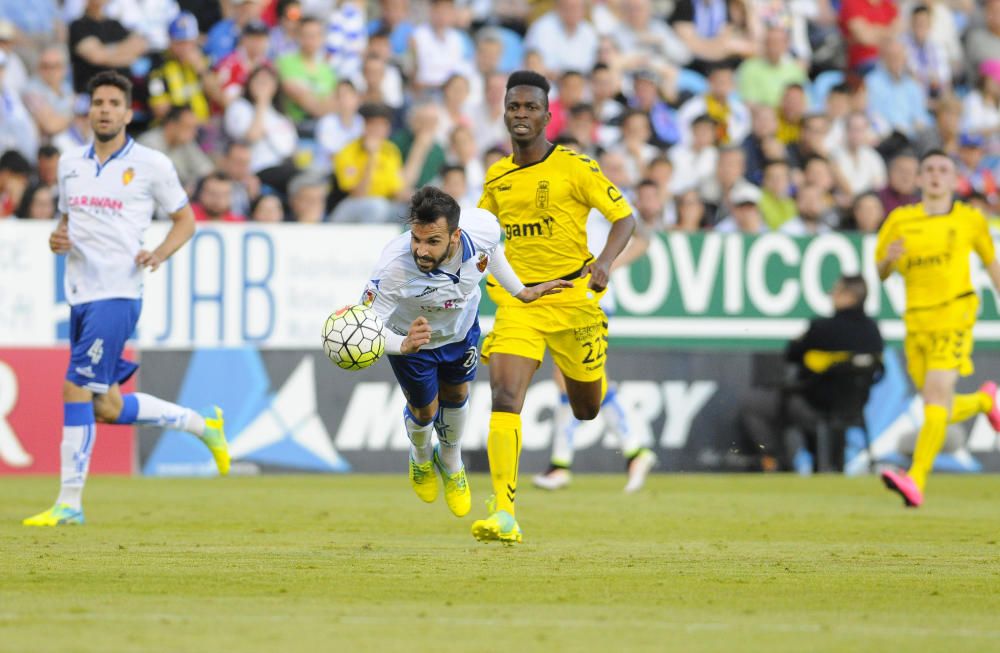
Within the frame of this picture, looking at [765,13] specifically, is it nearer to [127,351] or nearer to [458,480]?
[127,351]

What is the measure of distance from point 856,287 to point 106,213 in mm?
9044

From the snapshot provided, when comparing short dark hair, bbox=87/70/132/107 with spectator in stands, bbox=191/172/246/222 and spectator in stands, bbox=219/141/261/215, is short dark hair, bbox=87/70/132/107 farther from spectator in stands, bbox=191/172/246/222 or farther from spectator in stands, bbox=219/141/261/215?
spectator in stands, bbox=219/141/261/215

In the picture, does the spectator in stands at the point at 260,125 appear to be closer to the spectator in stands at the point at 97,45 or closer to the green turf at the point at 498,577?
the spectator in stands at the point at 97,45

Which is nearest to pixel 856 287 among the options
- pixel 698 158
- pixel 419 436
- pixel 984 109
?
pixel 698 158

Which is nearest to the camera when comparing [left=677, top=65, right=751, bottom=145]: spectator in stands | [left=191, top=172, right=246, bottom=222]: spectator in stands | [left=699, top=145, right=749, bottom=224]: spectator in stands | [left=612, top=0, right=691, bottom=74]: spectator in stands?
[left=191, top=172, right=246, bottom=222]: spectator in stands

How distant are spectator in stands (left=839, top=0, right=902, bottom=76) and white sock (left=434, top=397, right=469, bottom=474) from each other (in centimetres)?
1421

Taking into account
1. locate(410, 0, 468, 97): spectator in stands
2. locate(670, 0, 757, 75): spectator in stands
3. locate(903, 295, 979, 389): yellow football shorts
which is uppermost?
locate(670, 0, 757, 75): spectator in stands

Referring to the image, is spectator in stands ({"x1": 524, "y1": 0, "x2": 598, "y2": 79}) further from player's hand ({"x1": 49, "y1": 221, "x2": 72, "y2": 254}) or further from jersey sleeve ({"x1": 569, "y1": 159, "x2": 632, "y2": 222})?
jersey sleeve ({"x1": 569, "y1": 159, "x2": 632, "y2": 222})

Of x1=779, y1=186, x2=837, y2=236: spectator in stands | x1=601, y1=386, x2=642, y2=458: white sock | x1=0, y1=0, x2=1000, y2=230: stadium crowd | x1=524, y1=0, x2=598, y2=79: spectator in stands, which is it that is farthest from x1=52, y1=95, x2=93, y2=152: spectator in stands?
x1=779, y1=186, x2=837, y2=236: spectator in stands

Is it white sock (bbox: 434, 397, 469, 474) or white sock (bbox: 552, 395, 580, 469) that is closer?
white sock (bbox: 434, 397, 469, 474)

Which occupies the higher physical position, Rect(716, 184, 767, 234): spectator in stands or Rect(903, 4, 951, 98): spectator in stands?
Rect(903, 4, 951, 98): spectator in stands

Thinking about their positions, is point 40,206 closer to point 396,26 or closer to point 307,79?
point 307,79

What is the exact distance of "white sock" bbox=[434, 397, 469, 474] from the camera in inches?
426

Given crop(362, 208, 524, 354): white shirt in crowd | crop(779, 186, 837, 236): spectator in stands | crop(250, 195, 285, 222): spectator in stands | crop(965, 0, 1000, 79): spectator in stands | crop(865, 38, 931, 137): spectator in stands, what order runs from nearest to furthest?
crop(362, 208, 524, 354): white shirt in crowd < crop(250, 195, 285, 222): spectator in stands < crop(779, 186, 837, 236): spectator in stands < crop(865, 38, 931, 137): spectator in stands < crop(965, 0, 1000, 79): spectator in stands
